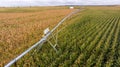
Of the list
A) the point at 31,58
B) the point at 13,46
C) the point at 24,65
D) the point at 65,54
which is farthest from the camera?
the point at 13,46

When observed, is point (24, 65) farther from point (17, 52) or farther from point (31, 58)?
point (17, 52)

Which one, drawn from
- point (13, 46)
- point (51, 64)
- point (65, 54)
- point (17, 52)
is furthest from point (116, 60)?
point (13, 46)

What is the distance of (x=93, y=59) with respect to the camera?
10.7 meters

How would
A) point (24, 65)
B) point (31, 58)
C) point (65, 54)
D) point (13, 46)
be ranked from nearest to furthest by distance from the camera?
1. point (24, 65)
2. point (31, 58)
3. point (65, 54)
4. point (13, 46)

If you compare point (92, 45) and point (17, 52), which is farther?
point (92, 45)

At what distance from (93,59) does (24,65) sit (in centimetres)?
328

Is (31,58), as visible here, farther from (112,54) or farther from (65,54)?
(112,54)

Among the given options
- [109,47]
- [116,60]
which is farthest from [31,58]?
[109,47]

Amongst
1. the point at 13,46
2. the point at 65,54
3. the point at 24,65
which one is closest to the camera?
the point at 24,65

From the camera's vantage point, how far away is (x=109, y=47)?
1373 cm

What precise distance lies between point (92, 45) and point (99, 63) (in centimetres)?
376

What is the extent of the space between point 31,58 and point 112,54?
168 inches

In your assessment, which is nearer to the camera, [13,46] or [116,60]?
[116,60]

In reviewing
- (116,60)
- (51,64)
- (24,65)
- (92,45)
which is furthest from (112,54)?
(24,65)
